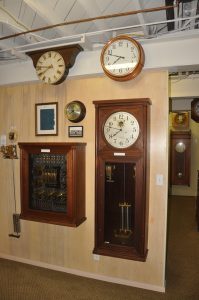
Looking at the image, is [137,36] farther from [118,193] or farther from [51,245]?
[51,245]

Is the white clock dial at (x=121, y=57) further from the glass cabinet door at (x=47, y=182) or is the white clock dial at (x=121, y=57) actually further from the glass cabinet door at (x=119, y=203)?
the glass cabinet door at (x=47, y=182)

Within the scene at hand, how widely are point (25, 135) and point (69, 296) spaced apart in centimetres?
190

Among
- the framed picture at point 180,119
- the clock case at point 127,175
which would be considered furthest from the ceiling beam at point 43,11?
the framed picture at point 180,119

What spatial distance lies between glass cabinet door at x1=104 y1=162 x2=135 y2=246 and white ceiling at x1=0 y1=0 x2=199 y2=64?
131 centimetres

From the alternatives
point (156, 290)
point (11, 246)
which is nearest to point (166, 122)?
point (156, 290)

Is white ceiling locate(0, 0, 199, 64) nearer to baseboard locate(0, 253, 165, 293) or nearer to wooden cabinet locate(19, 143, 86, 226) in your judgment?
wooden cabinet locate(19, 143, 86, 226)

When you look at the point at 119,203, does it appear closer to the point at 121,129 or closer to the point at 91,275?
the point at 121,129

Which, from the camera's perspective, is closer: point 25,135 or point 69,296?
point 69,296

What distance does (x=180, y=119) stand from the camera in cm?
636

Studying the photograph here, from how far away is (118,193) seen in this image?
2482 millimetres

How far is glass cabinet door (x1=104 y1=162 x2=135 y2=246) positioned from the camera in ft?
7.95

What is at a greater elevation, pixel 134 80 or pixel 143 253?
pixel 134 80

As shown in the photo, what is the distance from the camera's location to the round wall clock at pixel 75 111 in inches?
105

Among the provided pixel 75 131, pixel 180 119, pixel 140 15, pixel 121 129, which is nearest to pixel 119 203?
pixel 121 129
